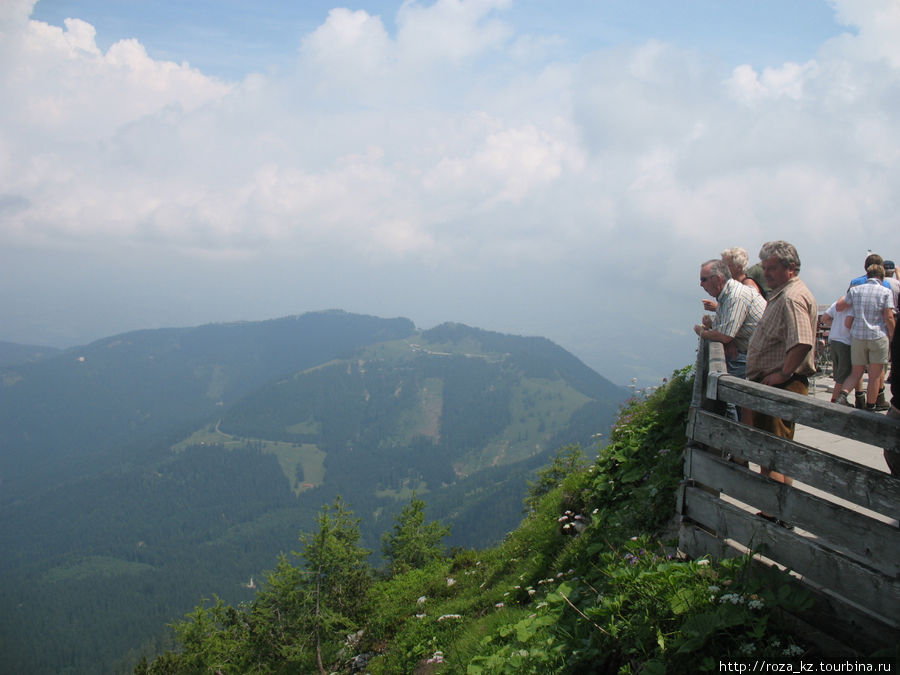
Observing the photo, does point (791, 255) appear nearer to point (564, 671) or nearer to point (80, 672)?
point (564, 671)

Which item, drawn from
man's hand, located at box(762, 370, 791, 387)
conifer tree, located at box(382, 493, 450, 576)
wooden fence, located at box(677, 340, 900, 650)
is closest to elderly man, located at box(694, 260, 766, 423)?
man's hand, located at box(762, 370, 791, 387)

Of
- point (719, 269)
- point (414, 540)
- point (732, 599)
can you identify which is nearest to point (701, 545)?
point (732, 599)

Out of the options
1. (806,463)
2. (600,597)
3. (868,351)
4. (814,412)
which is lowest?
(600,597)

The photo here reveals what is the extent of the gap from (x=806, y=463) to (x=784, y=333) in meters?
2.16

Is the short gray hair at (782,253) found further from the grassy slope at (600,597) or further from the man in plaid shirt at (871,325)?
the man in plaid shirt at (871,325)

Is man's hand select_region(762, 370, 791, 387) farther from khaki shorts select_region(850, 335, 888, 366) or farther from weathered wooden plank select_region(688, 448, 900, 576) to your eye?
khaki shorts select_region(850, 335, 888, 366)

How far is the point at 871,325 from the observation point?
8.17 m

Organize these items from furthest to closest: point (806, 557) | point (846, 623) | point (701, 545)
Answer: point (701, 545) → point (806, 557) → point (846, 623)

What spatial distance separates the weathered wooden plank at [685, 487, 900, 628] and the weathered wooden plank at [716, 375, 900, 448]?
0.86m

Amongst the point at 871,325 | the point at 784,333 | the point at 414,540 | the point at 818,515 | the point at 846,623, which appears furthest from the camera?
the point at 414,540

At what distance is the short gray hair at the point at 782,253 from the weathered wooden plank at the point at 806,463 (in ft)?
7.01

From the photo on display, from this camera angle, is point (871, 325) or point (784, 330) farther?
point (871, 325)

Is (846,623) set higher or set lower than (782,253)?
lower

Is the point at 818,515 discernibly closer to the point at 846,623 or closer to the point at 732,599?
the point at 846,623
